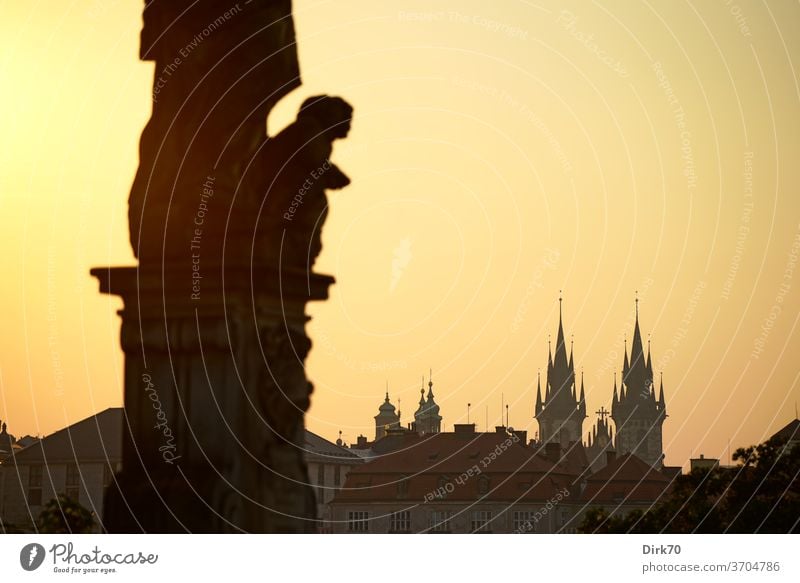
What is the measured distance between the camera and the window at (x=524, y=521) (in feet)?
103

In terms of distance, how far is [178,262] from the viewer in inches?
492

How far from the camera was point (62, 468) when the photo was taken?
56.9 feet

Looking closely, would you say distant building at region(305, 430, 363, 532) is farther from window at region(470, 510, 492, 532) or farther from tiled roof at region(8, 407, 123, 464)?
window at region(470, 510, 492, 532)

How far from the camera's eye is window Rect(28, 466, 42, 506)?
51.4 ft

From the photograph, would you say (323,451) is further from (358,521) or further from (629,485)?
(629,485)

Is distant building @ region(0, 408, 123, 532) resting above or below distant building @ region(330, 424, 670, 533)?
below

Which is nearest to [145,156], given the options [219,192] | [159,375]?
[219,192]

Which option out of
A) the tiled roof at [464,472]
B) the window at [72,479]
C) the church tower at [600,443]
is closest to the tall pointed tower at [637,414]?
the church tower at [600,443]

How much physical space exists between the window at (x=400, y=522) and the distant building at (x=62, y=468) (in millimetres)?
14692

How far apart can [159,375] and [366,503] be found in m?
16.5

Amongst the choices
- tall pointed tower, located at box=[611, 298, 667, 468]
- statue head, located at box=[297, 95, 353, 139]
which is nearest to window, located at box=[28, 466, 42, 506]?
statue head, located at box=[297, 95, 353, 139]

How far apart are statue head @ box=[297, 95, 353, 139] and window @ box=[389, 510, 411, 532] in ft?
64.3

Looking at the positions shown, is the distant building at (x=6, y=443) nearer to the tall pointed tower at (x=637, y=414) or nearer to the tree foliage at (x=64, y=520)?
the tree foliage at (x=64, y=520)
